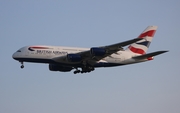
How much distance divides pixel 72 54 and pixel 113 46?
18.4 ft

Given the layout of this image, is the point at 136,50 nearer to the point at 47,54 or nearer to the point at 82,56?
the point at 82,56

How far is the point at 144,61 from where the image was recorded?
5588 cm

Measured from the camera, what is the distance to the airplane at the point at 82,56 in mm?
51812

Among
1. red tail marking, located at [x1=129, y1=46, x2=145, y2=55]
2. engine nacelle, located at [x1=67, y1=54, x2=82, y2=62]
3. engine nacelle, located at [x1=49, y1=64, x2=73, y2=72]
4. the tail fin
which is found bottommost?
engine nacelle, located at [x1=49, y1=64, x2=73, y2=72]

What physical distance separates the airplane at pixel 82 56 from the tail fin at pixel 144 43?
3.32 ft

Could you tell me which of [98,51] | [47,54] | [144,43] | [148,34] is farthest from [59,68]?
[148,34]

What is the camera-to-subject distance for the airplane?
51.8 metres

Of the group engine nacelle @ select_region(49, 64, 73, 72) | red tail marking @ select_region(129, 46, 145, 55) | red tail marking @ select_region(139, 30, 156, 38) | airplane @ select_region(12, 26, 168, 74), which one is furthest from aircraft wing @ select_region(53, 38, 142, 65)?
red tail marking @ select_region(139, 30, 156, 38)

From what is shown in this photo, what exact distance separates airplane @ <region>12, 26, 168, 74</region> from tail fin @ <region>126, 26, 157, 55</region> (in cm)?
101

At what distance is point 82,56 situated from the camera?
174 ft

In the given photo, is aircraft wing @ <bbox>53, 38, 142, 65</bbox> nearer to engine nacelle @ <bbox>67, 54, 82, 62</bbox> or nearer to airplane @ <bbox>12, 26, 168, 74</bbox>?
airplane @ <bbox>12, 26, 168, 74</bbox>

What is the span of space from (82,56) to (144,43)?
38.8 ft

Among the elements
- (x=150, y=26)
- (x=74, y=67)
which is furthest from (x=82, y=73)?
(x=150, y=26)

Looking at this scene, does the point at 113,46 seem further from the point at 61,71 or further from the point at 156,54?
the point at 61,71
